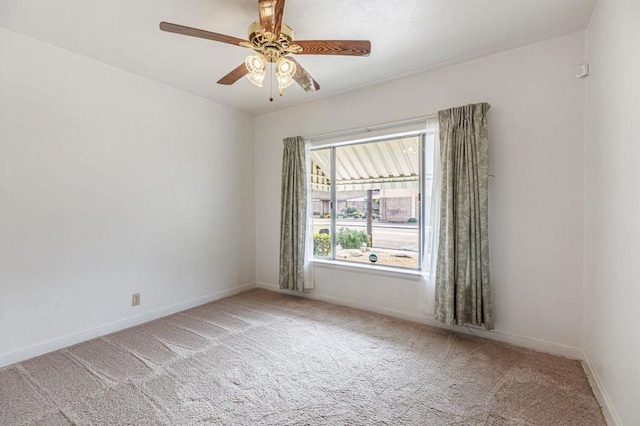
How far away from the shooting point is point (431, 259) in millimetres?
3006

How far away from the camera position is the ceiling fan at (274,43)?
1.73 meters

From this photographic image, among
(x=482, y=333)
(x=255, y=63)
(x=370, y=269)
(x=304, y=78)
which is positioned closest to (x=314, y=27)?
(x=304, y=78)

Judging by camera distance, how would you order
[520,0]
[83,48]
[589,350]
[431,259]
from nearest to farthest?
1. [520,0]
2. [589,350]
3. [83,48]
4. [431,259]

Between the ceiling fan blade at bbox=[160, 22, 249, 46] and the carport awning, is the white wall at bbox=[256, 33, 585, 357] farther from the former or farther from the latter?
the ceiling fan blade at bbox=[160, 22, 249, 46]

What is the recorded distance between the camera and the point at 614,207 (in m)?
1.79

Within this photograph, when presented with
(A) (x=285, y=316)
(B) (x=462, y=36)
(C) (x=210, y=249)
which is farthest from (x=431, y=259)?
(C) (x=210, y=249)

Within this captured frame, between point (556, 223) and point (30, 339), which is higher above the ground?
point (556, 223)

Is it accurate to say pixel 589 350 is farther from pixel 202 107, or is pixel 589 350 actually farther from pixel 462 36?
pixel 202 107

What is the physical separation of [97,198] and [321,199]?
2500 mm

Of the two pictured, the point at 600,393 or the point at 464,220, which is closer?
the point at 600,393

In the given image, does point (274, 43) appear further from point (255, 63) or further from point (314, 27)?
point (314, 27)

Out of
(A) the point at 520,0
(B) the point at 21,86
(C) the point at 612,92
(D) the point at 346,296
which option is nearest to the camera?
(C) the point at 612,92

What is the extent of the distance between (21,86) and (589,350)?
4.93 m

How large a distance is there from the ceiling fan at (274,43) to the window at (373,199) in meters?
1.51
